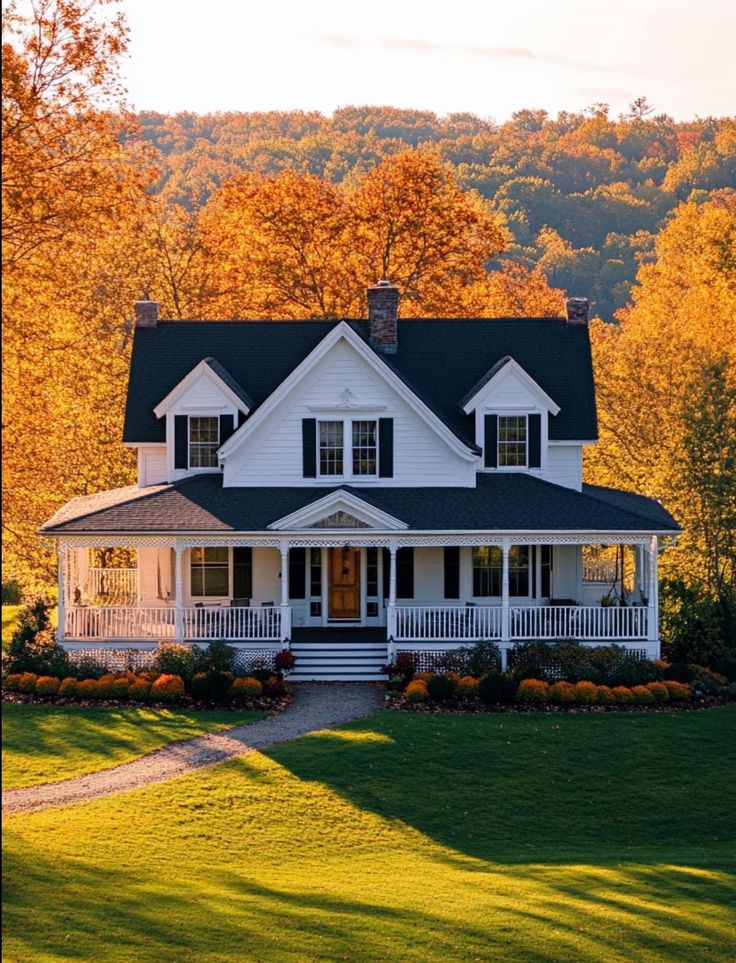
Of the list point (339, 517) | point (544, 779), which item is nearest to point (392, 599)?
point (339, 517)

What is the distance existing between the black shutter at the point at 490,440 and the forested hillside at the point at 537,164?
58.2 m

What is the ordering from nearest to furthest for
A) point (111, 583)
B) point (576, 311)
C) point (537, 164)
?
point (576, 311) → point (111, 583) → point (537, 164)

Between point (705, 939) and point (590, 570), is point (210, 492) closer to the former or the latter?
point (590, 570)

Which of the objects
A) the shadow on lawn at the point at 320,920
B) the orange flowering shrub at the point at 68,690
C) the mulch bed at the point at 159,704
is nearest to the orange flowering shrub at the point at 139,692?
the mulch bed at the point at 159,704

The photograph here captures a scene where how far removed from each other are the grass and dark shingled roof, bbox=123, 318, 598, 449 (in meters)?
9.65

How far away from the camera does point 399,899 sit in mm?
20656

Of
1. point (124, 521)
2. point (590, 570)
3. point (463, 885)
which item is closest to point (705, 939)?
point (463, 885)

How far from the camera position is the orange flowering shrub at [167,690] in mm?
31656

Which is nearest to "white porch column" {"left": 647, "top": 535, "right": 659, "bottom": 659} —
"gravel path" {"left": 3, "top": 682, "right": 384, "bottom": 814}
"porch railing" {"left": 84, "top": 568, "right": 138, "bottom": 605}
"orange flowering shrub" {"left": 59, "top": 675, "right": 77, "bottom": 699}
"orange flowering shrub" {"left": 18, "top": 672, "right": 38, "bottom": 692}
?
"gravel path" {"left": 3, "top": 682, "right": 384, "bottom": 814}

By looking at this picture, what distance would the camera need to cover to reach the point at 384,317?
3956 centimetres

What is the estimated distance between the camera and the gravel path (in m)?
25.5

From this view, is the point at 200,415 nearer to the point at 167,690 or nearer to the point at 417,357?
the point at 417,357

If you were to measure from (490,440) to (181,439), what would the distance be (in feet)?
25.9

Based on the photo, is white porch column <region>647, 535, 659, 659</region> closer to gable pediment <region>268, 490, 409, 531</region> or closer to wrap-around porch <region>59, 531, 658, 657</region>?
wrap-around porch <region>59, 531, 658, 657</region>
